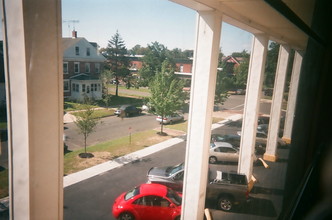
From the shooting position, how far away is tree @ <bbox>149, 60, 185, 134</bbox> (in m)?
4.22

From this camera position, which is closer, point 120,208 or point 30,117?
point 30,117

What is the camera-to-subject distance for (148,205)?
2.91 meters

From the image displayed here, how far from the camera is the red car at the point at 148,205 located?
2.87m

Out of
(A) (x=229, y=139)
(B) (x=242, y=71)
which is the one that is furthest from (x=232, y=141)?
(B) (x=242, y=71)

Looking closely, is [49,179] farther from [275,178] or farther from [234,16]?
[275,178]

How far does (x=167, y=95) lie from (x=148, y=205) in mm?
2112

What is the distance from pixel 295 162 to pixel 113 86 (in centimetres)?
195

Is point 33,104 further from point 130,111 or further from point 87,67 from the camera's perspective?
point 130,111

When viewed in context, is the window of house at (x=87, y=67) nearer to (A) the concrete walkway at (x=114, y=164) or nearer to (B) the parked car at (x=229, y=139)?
(A) the concrete walkway at (x=114, y=164)

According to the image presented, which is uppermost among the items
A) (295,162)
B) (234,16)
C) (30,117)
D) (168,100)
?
(234,16)

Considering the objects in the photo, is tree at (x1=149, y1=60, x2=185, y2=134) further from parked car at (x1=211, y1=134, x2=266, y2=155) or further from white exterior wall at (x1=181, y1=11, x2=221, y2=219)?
white exterior wall at (x1=181, y1=11, x2=221, y2=219)

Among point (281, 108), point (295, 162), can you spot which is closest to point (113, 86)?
point (295, 162)

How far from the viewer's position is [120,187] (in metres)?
3.66

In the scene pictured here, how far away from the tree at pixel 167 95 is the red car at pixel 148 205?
171cm
